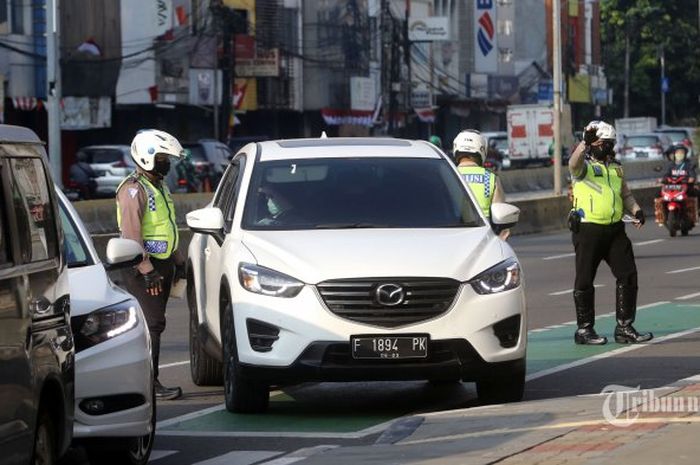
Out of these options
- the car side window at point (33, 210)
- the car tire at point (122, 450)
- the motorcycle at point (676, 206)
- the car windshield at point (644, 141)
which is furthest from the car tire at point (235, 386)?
the car windshield at point (644, 141)

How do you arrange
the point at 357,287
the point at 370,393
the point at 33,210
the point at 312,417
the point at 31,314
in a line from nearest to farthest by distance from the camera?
the point at 31,314
the point at 33,210
the point at 357,287
the point at 312,417
the point at 370,393

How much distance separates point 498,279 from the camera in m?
11.4

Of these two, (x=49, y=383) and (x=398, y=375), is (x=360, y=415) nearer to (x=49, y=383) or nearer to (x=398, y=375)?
(x=398, y=375)

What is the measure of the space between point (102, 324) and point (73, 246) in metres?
A: 0.97

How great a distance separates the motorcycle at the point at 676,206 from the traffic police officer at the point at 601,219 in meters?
19.2

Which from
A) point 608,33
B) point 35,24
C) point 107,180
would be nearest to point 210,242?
point 107,180

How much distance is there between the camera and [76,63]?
2315 inches

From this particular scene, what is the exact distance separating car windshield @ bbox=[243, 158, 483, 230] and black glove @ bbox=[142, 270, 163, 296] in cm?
76

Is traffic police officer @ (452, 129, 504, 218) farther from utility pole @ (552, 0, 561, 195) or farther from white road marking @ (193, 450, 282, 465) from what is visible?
utility pole @ (552, 0, 561, 195)

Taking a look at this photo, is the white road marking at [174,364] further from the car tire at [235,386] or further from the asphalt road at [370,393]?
the car tire at [235,386]

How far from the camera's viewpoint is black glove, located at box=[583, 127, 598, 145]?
15133 mm

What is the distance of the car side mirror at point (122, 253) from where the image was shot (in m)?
9.88

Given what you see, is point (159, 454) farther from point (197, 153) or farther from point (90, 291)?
point (197, 153)

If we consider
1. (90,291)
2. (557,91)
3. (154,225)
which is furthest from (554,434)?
(557,91)
